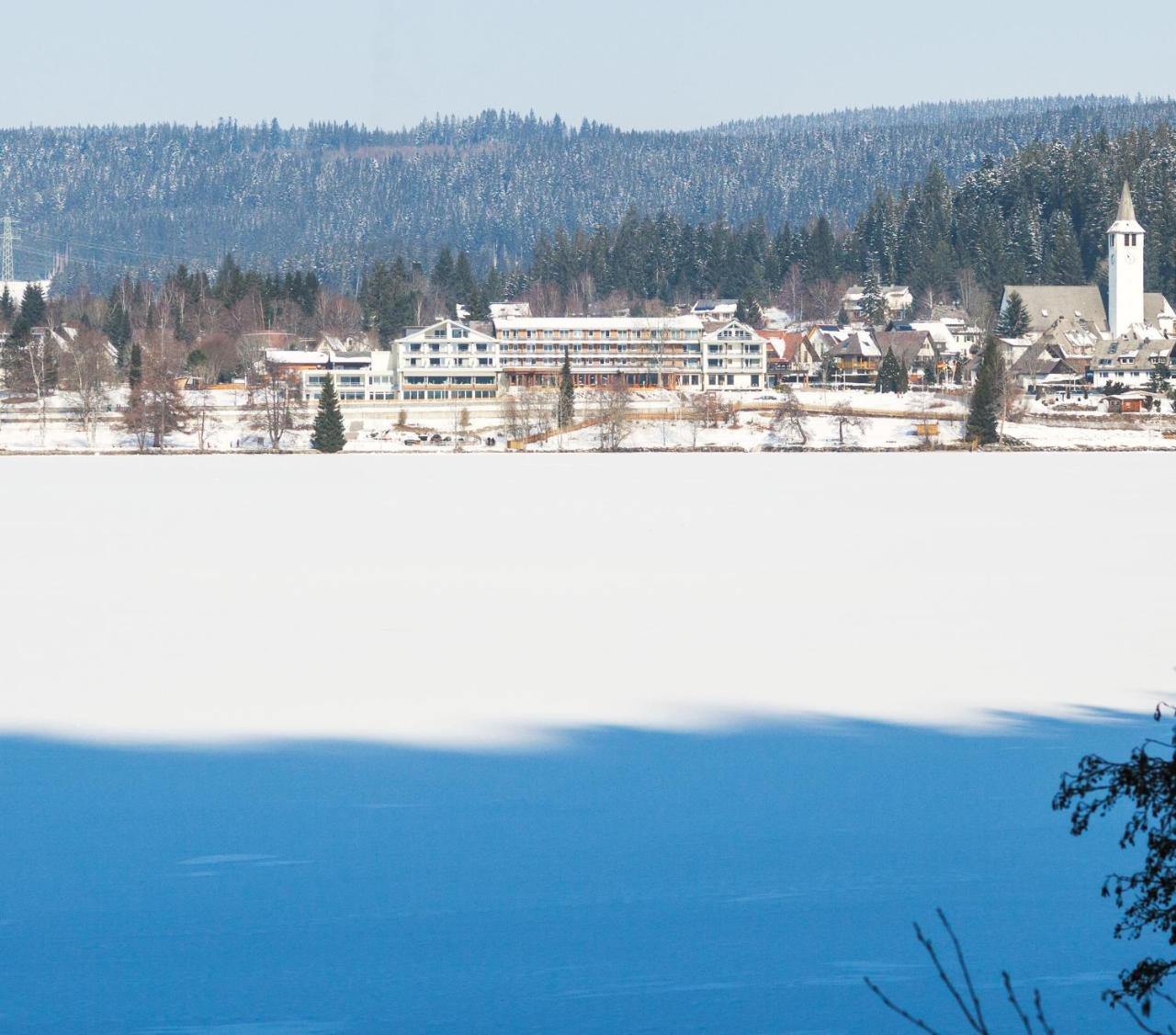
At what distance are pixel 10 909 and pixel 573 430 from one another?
47.9m

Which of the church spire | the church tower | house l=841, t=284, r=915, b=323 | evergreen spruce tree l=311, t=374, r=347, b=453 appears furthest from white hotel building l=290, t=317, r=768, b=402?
the church spire

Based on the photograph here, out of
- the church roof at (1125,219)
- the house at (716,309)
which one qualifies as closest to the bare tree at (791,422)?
the house at (716,309)

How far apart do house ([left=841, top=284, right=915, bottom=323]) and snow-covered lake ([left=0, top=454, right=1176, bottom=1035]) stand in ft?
231

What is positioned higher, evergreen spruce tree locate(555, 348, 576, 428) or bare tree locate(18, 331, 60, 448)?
bare tree locate(18, 331, 60, 448)

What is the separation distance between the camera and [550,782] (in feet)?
30.3

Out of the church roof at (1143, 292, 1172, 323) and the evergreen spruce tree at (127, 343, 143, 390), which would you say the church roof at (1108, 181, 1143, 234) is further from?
the evergreen spruce tree at (127, 343, 143, 390)

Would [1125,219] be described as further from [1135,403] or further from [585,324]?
[585,324]

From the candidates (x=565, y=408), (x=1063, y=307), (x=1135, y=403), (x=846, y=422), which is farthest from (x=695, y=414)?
(x=1063, y=307)

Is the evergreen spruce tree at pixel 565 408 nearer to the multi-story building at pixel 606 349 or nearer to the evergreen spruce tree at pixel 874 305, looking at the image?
the multi-story building at pixel 606 349

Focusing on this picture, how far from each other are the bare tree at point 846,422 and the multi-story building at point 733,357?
13926 mm

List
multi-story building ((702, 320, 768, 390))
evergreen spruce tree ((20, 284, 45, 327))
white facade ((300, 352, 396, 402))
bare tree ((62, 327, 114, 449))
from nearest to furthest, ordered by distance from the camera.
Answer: bare tree ((62, 327, 114, 449))
white facade ((300, 352, 396, 402))
multi-story building ((702, 320, 768, 390))
evergreen spruce tree ((20, 284, 45, 327))

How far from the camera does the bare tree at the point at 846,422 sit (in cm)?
5191

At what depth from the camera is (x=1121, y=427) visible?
53781mm

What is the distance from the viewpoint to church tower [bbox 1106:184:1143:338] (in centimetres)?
8000
